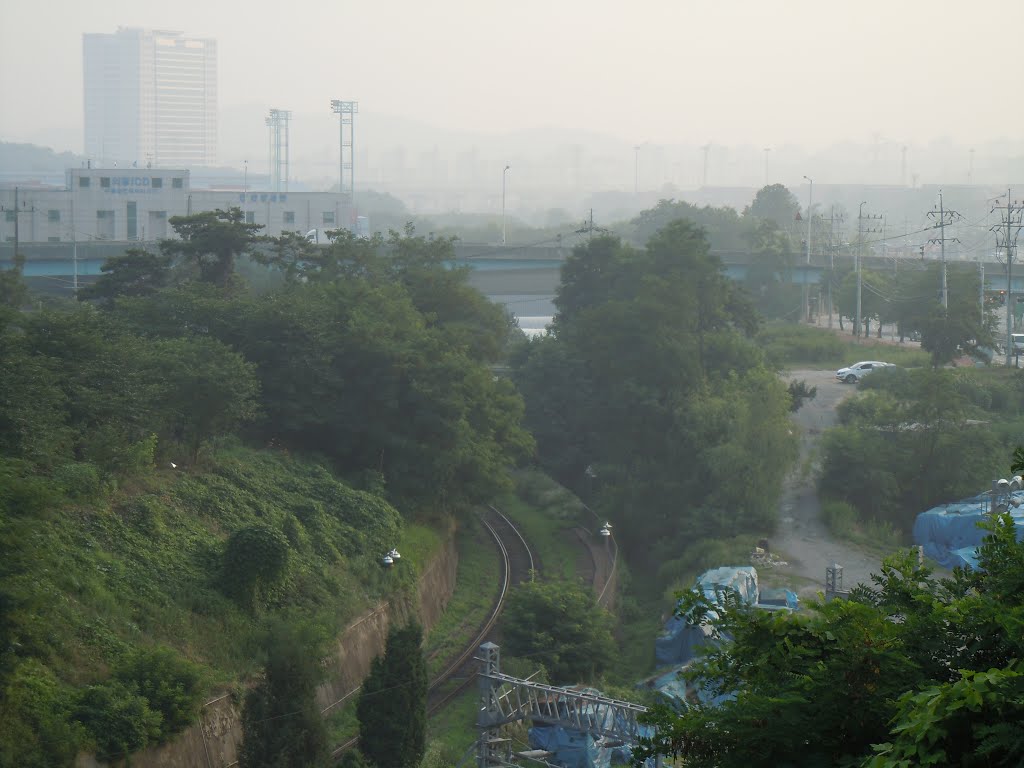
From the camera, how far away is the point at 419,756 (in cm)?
1166

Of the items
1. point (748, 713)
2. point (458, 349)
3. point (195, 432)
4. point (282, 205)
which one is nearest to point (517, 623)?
point (195, 432)

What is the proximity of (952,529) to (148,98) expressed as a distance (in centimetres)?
9084

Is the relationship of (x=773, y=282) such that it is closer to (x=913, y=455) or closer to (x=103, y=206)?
(x=913, y=455)

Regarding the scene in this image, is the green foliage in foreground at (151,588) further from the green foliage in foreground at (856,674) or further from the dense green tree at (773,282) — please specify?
the dense green tree at (773,282)

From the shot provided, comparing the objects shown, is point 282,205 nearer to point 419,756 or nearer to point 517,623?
point 517,623

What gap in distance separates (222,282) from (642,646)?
11.8 meters

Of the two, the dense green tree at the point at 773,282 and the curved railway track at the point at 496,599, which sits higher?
the dense green tree at the point at 773,282

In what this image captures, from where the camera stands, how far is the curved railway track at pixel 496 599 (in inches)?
562

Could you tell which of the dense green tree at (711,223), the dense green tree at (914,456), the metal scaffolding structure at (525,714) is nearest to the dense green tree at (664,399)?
the dense green tree at (914,456)

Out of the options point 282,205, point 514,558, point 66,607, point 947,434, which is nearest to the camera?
point 66,607

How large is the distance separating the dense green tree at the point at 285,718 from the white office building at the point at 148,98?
3481 inches

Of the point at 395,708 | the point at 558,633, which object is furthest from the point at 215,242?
the point at 395,708

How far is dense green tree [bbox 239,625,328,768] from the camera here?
1061cm

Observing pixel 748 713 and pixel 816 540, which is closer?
pixel 748 713
